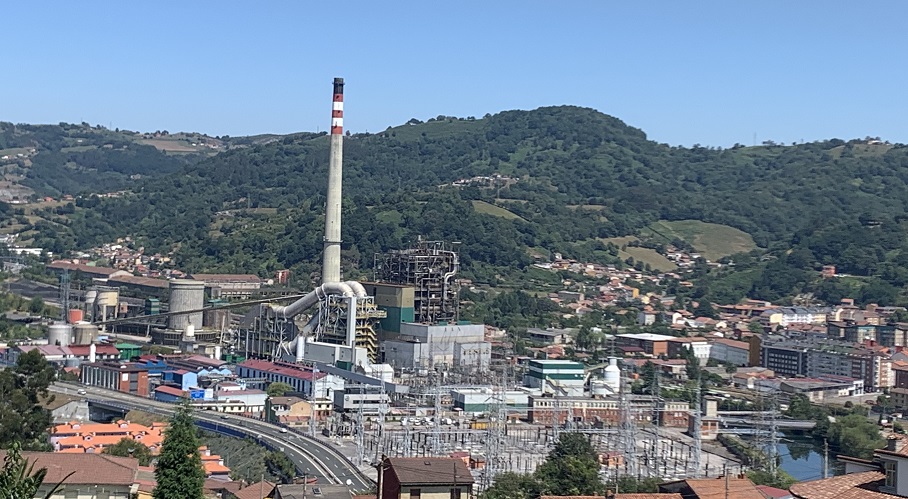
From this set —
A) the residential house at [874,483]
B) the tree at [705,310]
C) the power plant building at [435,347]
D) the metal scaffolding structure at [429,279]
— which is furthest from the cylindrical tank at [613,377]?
the residential house at [874,483]

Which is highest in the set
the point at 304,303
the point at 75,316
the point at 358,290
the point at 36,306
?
the point at 358,290

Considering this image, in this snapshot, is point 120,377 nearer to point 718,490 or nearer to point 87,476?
point 87,476

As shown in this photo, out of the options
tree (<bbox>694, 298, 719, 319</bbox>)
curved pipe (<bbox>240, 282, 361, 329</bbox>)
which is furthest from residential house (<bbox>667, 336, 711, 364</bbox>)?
curved pipe (<bbox>240, 282, 361, 329</bbox>)

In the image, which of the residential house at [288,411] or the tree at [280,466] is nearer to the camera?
the tree at [280,466]

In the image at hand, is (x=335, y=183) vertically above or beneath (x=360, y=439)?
above

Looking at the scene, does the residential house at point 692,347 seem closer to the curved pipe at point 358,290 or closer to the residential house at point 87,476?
the curved pipe at point 358,290

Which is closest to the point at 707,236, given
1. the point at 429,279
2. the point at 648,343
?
the point at 648,343

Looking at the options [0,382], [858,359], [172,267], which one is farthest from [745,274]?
[0,382]
